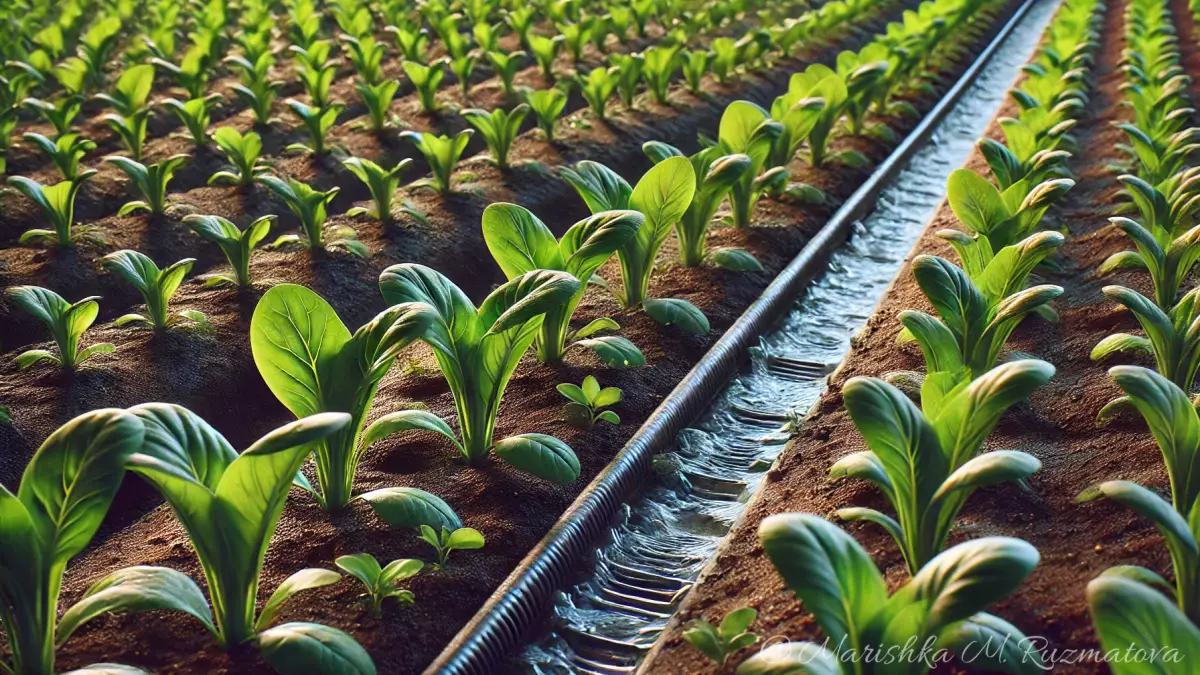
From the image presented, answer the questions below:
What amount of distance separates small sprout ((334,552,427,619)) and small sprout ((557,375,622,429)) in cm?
94

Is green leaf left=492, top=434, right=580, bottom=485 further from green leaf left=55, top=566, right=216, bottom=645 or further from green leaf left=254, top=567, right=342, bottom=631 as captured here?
green leaf left=55, top=566, right=216, bottom=645

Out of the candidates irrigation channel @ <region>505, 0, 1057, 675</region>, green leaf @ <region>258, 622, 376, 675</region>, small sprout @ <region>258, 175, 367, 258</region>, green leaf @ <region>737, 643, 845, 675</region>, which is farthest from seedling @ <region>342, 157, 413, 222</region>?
green leaf @ <region>737, 643, 845, 675</region>

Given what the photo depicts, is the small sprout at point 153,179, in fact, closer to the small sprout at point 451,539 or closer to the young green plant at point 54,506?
the small sprout at point 451,539

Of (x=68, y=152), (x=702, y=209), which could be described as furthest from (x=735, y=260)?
(x=68, y=152)

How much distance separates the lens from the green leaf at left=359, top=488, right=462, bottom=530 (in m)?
2.50

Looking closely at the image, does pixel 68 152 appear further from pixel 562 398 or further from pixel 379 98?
pixel 562 398

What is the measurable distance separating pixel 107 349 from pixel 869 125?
15.4 feet

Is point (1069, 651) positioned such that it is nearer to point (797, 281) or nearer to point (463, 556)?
point (463, 556)

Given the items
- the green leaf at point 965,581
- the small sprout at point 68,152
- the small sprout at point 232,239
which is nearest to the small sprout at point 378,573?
the green leaf at point 965,581

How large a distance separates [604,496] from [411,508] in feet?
1.94

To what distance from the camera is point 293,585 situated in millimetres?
2176

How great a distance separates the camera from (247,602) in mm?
2186

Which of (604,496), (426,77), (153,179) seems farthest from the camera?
(426,77)

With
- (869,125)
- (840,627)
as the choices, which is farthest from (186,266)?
(869,125)
